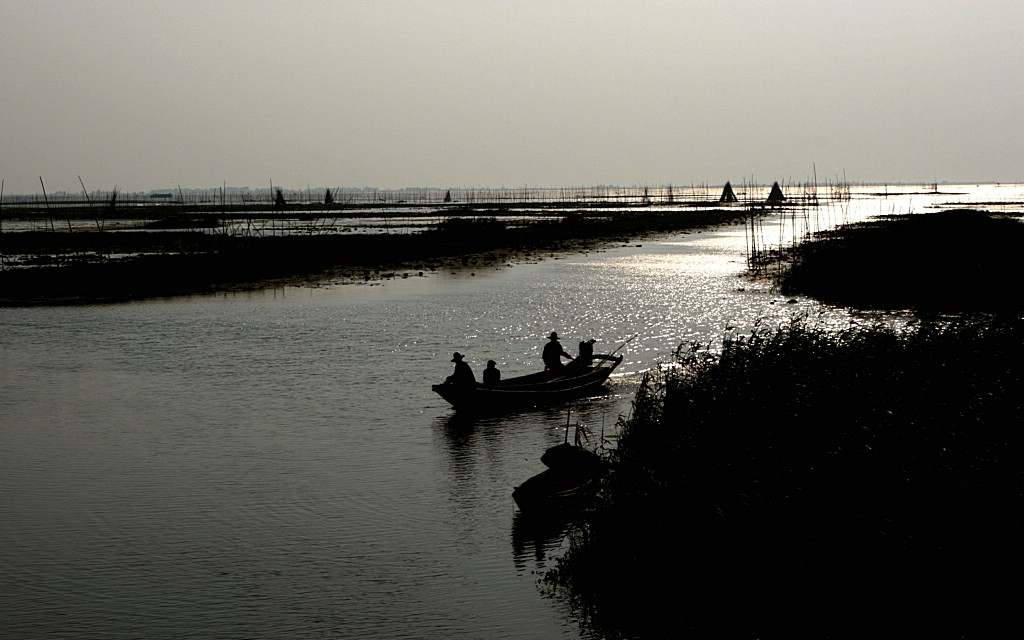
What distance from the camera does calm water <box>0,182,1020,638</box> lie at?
1285 cm

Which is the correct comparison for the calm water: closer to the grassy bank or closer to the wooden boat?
the wooden boat

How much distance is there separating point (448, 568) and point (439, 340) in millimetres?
20756

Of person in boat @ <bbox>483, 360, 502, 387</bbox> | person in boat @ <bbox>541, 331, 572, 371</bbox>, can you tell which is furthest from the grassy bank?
person in boat @ <bbox>483, 360, 502, 387</bbox>

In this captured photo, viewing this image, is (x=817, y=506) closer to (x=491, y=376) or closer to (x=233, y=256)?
(x=491, y=376)

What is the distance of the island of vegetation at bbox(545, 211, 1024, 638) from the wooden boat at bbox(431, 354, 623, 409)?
6100mm

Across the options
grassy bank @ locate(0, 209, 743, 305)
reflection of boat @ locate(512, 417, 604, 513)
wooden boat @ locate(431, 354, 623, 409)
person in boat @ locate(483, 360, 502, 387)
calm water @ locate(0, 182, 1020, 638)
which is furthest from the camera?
grassy bank @ locate(0, 209, 743, 305)

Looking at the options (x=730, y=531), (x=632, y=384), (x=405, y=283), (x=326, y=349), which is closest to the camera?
(x=730, y=531)

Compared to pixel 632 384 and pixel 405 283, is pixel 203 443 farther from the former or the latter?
pixel 405 283

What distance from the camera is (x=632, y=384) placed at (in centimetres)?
2655

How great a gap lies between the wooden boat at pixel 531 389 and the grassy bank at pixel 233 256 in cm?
2922

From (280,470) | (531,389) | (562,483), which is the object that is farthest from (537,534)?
(531,389)

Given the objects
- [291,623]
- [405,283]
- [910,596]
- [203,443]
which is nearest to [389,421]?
[203,443]

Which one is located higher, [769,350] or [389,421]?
[769,350]

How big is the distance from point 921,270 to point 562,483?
31557 mm
